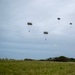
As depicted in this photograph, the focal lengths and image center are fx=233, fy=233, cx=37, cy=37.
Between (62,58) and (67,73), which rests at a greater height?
(62,58)

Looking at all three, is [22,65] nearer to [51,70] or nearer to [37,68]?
[37,68]

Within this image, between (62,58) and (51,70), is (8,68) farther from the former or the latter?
(62,58)

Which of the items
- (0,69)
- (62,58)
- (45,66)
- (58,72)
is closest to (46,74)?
(58,72)

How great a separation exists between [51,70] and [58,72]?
146 cm

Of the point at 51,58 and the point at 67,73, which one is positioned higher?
the point at 51,58

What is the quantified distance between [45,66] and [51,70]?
10.3 feet

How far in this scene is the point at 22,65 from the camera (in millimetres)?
42219

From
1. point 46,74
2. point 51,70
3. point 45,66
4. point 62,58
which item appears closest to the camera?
point 46,74

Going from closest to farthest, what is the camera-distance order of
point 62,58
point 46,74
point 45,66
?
point 46,74, point 45,66, point 62,58

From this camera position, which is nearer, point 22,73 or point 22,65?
point 22,73

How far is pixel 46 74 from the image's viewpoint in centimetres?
3622

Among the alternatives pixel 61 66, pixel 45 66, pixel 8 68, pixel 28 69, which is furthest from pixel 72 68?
pixel 8 68

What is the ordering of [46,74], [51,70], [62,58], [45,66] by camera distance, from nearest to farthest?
[46,74] < [51,70] < [45,66] < [62,58]

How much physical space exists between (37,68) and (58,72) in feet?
14.1
